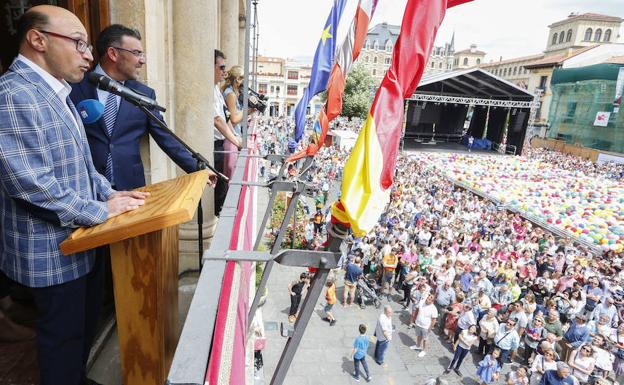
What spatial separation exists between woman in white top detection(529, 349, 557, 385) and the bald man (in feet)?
29.0

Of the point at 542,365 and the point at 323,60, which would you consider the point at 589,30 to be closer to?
the point at 542,365

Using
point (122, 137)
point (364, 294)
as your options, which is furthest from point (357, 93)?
point (122, 137)

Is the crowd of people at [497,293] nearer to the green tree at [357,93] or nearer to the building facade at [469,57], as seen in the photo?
the green tree at [357,93]

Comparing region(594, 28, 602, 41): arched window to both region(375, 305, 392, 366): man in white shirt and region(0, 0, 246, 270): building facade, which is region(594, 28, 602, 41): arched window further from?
region(0, 0, 246, 270): building facade

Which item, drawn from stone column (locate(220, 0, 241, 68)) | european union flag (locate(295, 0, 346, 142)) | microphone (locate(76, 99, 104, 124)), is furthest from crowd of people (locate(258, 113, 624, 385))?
microphone (locate(76, 99, 104, 124))

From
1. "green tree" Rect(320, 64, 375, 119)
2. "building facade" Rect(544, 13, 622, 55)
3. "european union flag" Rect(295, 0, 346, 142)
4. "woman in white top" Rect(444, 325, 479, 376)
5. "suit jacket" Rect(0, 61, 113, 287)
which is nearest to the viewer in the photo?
"suit jacket" Rect(0, 61, 113, 287)

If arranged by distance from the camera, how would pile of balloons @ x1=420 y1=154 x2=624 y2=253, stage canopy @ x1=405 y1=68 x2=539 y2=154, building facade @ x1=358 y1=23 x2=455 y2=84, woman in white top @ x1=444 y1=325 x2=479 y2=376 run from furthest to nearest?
building facade @ x1=358 y1=23 x2=455 y2=84 < stage canopy @ x1=405 y1=68 x2=539 y2=154 < pile of balloons @ x1=420 y1=154 x2=624 y2=253 < woman in white top @ x1=444 y1=325 x2=479 y2=376

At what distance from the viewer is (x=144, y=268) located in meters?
1.61

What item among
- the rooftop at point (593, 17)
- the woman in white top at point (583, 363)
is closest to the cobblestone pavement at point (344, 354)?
the woman in white top at point (583, 363)

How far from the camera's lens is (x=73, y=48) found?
1.62m

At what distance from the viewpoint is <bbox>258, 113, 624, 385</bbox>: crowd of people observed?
8.91 meters

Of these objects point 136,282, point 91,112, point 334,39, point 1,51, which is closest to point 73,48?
point 91,112

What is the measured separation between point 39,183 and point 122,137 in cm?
96

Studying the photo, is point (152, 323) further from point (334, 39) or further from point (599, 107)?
point (599, 107)
